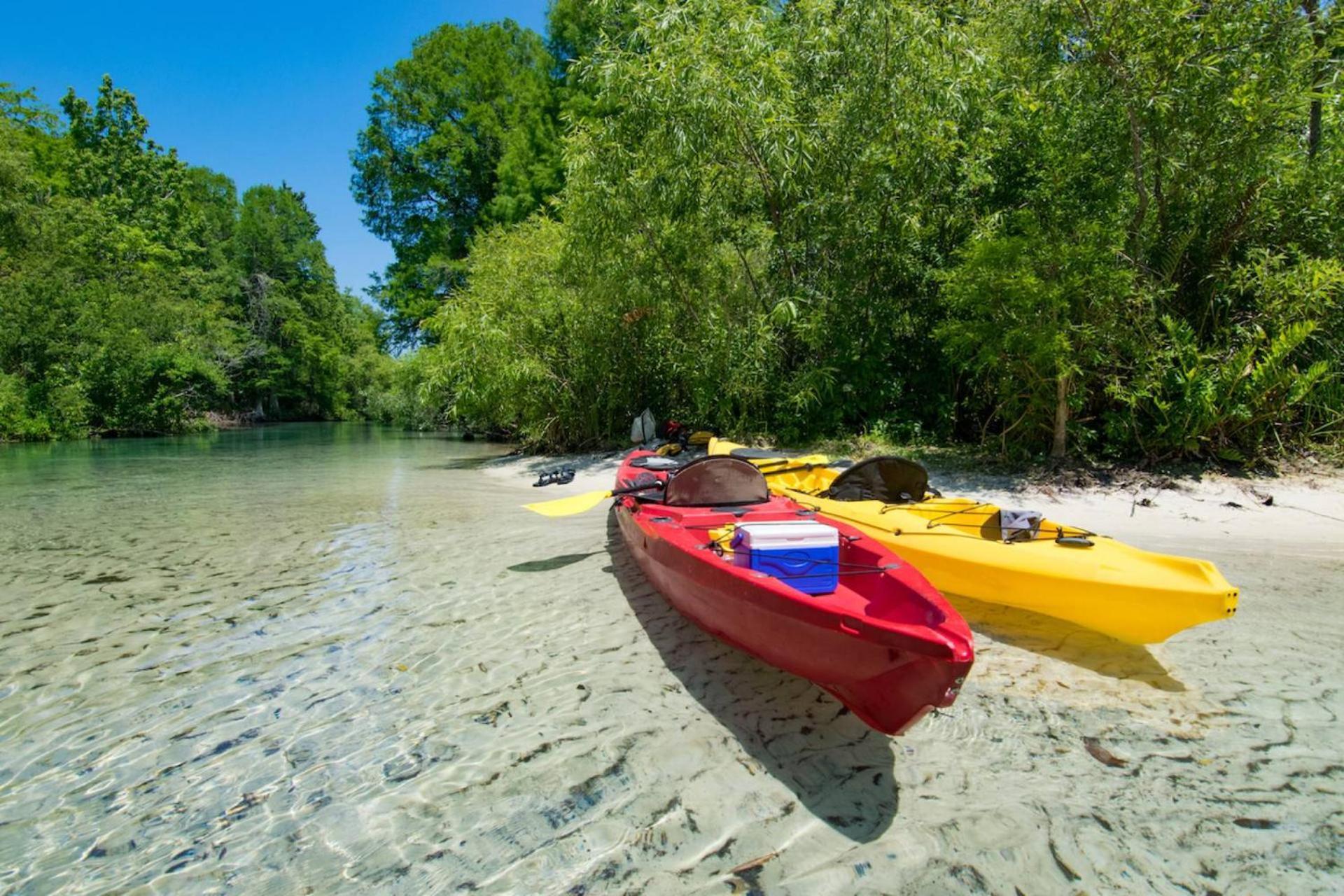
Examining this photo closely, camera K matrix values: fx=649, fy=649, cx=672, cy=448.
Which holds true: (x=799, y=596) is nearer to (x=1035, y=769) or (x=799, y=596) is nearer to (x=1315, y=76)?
(x=1035, y=769)

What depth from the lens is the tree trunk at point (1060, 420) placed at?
8242 millimetres

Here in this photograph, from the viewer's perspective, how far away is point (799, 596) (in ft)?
9.78

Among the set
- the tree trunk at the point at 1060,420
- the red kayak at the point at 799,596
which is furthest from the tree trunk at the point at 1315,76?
the red kayak at the point at 799,596

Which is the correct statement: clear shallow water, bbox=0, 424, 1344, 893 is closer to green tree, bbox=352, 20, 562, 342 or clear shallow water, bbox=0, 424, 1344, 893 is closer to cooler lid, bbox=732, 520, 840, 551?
cooler lid, bbox=732, 520, 840, 551

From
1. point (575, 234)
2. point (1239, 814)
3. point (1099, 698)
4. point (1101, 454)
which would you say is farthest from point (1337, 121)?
point (575, 234)

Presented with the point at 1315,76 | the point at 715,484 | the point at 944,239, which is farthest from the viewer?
Result: the point at 944,239

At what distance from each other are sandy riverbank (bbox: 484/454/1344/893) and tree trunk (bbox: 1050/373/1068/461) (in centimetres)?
398

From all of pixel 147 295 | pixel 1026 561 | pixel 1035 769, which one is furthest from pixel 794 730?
pixel 147 295

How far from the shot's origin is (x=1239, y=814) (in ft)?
7.93

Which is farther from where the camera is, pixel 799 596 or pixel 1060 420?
pixel 1060 420

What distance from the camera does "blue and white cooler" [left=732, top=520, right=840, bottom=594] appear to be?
3.47 meters

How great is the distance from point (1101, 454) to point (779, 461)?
4.89 meters

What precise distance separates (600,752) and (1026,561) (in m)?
2.87

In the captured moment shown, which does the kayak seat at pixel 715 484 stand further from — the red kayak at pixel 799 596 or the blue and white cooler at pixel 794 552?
the blue and white cooler at pixel 794 552
